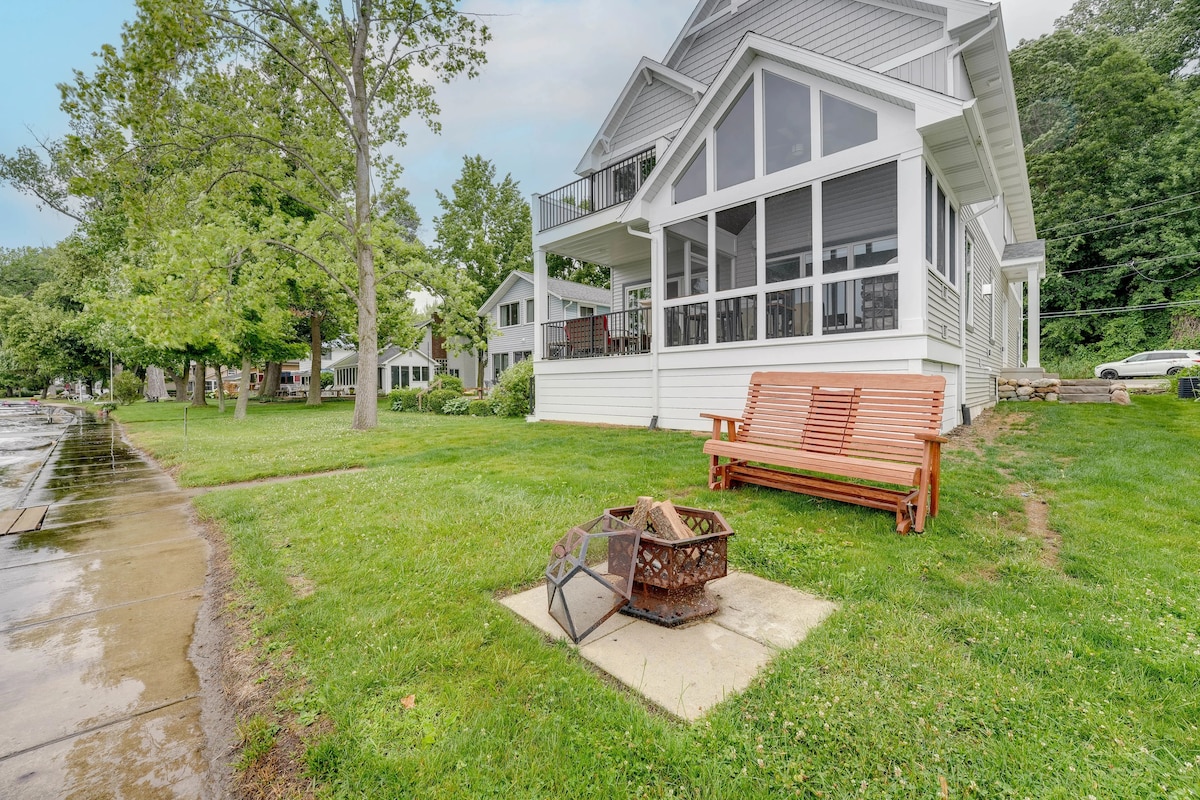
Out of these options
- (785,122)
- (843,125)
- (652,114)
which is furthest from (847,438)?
Result: (652,114)

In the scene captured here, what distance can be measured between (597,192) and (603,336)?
3613mm

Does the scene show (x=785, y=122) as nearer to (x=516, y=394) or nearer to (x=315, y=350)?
(x=516, y=394)

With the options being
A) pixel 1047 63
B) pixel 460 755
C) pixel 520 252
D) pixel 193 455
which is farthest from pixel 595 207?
pixel 1047 63

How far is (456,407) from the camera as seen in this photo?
1700cm

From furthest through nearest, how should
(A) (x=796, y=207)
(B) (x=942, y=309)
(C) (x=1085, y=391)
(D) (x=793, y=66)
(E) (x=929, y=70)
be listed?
(C) (x=1085, y=391)
(A) (x=796, y=207)
(E) (x=929, y=70)
(B) (x=942, y=309)
(D) (x=793, y=66)

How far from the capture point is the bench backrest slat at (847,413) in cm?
401

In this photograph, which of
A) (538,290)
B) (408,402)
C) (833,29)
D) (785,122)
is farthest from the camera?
(408,402)

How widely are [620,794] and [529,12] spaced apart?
15.6 m

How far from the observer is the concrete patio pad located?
1.94 metres

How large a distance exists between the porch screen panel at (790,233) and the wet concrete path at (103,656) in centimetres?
956

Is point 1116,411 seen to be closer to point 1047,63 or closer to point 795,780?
point 795,780

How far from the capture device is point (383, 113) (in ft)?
43.2

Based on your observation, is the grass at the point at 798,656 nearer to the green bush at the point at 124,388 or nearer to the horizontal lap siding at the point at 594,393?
the horizontal lap siding at the point at 594,393

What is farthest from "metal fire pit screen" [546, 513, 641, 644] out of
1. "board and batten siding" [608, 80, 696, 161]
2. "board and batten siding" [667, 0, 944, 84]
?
"board and batten siding" [608, 80, 696, 161]
